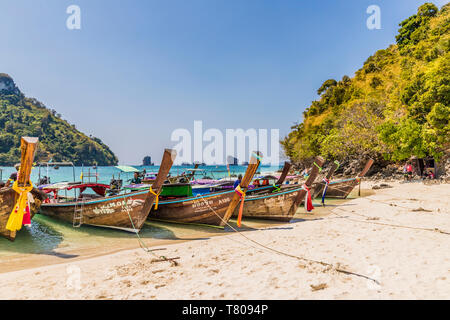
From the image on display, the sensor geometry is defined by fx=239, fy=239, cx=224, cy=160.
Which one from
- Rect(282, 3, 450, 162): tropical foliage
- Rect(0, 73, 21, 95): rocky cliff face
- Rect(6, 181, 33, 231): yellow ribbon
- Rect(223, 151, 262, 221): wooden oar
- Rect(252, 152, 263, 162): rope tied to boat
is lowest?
Rect(6, 181, 33, 231): yellow ribbon

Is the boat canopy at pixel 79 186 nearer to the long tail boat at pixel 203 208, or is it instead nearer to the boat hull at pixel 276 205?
the long tail boat at pixel 203 208

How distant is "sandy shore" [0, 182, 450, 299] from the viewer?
3.67 m

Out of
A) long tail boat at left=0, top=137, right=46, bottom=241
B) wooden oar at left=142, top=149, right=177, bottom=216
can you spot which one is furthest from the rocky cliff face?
wooden oar at left=142, top=149, right=177, bottom=216

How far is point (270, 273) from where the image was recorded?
444cm

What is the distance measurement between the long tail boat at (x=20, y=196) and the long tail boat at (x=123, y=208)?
2.13 meters

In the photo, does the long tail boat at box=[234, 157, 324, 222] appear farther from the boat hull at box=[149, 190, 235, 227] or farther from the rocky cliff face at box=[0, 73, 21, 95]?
the rocky cliff face at box=[0, 73, 21, 95]

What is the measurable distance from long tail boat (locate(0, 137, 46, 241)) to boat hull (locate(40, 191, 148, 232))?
7.52ft

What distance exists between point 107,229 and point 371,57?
2402 inches

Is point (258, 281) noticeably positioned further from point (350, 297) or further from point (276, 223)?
point (276, 223)

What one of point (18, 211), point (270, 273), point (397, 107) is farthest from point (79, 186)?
point (397, 107)

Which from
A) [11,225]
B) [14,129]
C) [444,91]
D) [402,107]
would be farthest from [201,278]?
[14,129]

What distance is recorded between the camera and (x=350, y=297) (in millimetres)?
3355

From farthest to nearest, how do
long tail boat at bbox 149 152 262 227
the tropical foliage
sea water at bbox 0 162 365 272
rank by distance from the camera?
the tropical foliage → long tail boat at bbox 149 152 262 227 → sea water at bbox 0 162 365 272
